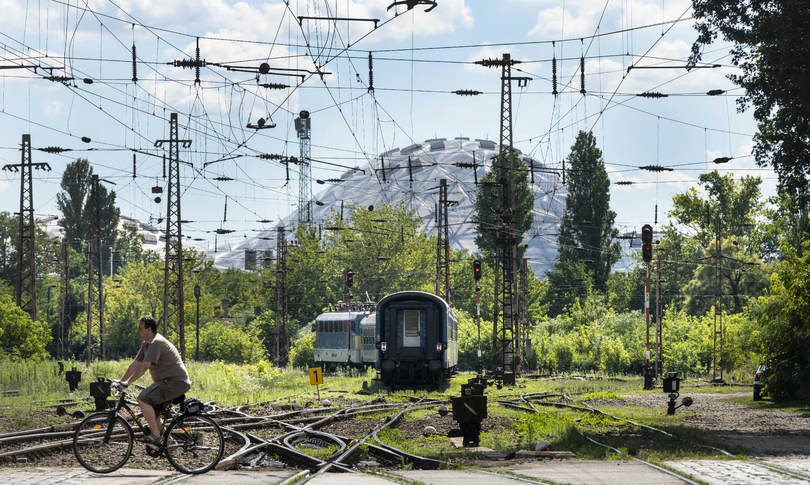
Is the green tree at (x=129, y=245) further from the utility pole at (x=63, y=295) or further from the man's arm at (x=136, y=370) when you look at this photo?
the man's arm at (x=136, y=370)

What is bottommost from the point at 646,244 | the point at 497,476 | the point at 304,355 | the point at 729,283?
the point at 304,355

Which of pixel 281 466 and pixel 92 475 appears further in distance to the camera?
pixel 281 466

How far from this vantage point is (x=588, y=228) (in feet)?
274

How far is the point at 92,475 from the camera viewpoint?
32.4ft

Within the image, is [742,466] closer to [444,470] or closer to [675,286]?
[444,470]

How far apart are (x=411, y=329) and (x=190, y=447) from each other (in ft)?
72.8

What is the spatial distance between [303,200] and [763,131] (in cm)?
6881

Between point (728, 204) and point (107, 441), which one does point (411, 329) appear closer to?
point (107, 441)

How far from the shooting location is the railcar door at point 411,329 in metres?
32.3

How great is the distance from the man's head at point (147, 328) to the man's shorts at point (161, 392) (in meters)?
0.59

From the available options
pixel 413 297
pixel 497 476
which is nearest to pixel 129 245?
pixel 413 297

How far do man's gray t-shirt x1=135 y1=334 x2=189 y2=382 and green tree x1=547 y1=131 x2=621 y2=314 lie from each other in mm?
73688

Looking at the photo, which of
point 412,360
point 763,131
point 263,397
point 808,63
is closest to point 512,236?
point 412,360

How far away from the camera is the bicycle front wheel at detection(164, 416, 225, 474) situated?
10.2 metres
